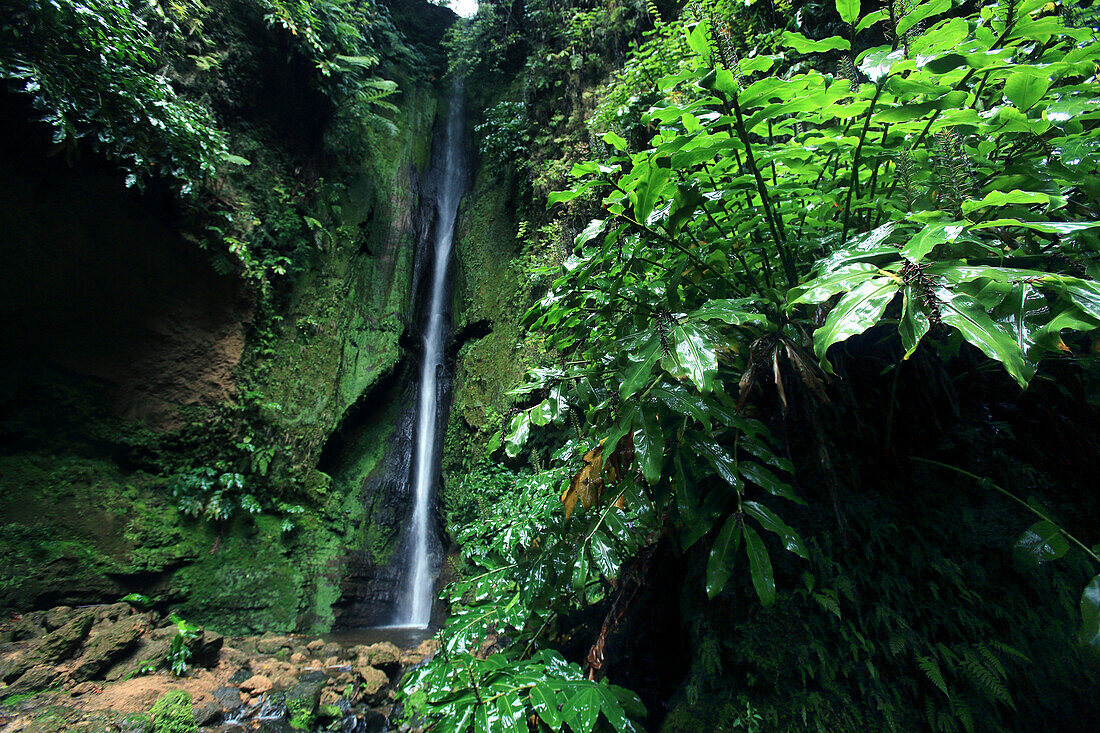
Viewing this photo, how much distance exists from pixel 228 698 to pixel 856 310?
14.9 feet

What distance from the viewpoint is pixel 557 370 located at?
1.71 metres

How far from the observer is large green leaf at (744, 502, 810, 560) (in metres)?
1.11

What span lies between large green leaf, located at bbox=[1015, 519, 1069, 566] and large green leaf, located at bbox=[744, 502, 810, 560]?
454mm

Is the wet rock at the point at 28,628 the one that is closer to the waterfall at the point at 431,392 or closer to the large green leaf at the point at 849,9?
the waterfall at the point at 431,392

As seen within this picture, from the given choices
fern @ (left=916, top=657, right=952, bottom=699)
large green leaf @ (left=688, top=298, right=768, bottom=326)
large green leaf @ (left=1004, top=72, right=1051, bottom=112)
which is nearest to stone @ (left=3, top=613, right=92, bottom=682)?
large green leaf @ (left=688, top=298, right=768, bottom=326)

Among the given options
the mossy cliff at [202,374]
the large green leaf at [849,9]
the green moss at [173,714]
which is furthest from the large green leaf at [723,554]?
the mossy cliff at [202,374]

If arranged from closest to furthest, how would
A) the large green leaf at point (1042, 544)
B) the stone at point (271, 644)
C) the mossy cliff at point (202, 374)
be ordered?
the large green leaf at point (1042, 544) < the stone at point (271, 644) < the mossy cliff at point (202, 374)

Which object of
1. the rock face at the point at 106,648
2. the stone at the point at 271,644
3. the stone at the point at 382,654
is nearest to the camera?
the rock face at the point at 106,648

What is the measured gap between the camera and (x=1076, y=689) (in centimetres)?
101

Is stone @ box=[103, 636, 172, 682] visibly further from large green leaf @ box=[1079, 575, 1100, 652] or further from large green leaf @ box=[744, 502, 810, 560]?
large green leaf @ box=[1079, 575, 1100, 652]

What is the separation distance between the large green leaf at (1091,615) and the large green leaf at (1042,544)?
212 mm

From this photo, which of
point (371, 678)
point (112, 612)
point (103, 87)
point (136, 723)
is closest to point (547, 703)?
point (136, 723)

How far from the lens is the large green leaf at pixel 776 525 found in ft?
3.63

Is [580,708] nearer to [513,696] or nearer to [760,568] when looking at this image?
[513,696]
